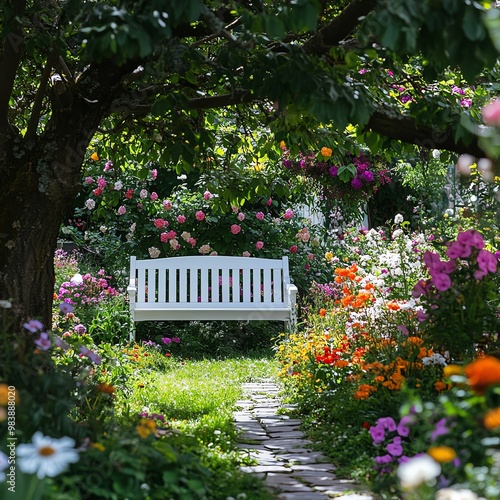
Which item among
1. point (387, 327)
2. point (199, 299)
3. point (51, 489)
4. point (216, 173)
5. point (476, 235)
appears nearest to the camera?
point (51, 489)

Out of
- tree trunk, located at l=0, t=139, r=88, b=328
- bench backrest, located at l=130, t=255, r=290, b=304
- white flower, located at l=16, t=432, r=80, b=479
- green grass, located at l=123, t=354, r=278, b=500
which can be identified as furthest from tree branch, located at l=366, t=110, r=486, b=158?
bench backrest, located at l=130, t=255, r=290, b=304

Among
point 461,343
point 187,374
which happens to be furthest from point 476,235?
point 187,374

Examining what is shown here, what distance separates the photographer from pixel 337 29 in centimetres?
370

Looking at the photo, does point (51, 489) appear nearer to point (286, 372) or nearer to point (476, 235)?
point (476, 235)

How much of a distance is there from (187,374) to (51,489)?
14.2 feet

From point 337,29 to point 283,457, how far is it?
2.04 meters

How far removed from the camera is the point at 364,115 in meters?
2.91

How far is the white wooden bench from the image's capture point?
7.83 meters

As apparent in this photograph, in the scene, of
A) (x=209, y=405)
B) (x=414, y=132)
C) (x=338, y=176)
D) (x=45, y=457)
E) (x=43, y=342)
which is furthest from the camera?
(x=338, y=176)

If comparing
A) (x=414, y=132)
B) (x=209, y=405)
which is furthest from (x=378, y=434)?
(x=209, y=405)

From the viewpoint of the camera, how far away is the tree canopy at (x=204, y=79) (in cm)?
247

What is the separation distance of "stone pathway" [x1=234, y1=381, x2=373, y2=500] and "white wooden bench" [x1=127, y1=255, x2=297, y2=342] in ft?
8.43

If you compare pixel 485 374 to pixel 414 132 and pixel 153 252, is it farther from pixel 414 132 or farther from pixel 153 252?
pixel 153 252

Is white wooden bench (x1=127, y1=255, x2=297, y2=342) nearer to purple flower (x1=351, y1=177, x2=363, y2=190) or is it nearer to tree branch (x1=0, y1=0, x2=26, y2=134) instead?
purple flower (x1=351, y1=177, x2=363, y2=190)
